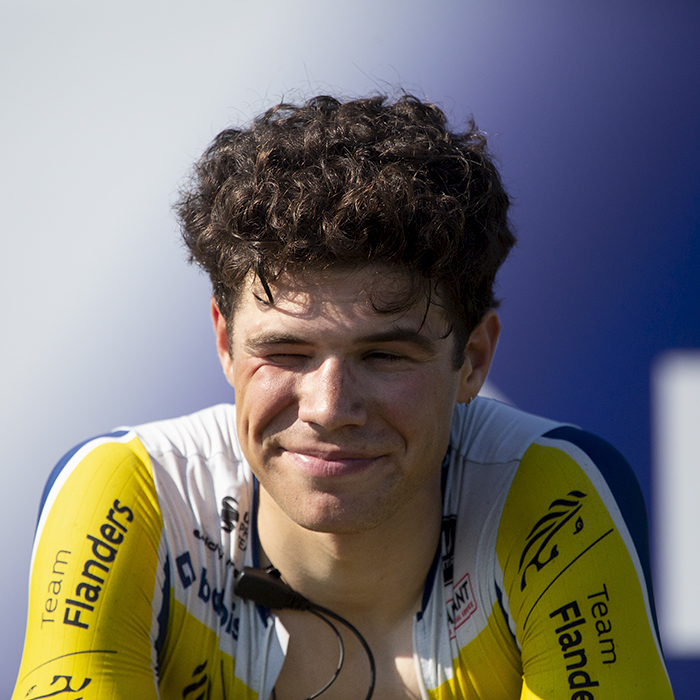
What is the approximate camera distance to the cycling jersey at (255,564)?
1.06 meters

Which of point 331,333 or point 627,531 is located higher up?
point 331,333

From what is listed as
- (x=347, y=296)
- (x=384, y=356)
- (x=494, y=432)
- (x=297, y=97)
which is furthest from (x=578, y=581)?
(x=297, y=97)

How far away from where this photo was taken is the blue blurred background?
1.81 meters

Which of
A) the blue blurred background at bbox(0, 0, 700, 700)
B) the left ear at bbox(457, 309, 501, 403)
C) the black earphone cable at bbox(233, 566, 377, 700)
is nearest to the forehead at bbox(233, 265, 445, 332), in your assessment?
the left ear at bbox(457, 309, 501, 403)

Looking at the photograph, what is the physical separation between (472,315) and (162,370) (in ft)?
3.03

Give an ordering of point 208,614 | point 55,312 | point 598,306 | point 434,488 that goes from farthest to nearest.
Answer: point 598,306, point 55,312, point 434,488, point 208,614

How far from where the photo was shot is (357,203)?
1070 mm

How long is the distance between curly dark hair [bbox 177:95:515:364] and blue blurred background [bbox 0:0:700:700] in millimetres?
620

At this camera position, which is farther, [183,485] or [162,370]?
[162,370]

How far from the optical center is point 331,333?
1.04m

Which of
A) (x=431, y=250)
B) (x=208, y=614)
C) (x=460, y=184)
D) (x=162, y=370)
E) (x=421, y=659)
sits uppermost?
(x=460, y=184)

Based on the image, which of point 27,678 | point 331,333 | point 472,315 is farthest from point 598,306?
point 27,678

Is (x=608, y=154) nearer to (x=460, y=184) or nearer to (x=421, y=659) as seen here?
(x=460, y=184)

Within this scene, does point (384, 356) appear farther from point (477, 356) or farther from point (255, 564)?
point (255, 564)
